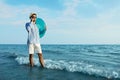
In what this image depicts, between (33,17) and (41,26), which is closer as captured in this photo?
(33,17)

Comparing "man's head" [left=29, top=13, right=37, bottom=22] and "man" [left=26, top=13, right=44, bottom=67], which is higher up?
"man's head" [left=29, top=13, right=37, bottom=22]

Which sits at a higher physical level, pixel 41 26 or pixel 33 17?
pixel 33 17

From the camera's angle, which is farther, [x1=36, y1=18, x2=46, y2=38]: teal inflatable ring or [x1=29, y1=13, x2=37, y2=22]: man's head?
[x1=36, y1=18, x2=46, y2=38]: teal inflatable ring

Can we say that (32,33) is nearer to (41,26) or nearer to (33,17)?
(33,17)

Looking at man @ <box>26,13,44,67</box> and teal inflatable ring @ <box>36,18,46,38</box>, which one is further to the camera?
teal inflatable ring @ <box>36,18,46,38</box>

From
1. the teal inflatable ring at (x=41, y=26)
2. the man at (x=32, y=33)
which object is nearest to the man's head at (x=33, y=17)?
the man at (x=32, y=33)

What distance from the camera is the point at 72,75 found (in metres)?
8.77

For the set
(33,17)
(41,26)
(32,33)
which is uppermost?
(33,17)

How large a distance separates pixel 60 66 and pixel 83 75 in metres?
1.89

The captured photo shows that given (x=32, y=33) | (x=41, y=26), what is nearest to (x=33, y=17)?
(x=32, y=33)

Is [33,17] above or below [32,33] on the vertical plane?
above

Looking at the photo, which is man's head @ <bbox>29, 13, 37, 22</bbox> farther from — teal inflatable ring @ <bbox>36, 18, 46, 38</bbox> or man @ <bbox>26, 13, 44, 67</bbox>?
teal inflatable ring @ <bbox>36, 18, 46, 38</bbox>

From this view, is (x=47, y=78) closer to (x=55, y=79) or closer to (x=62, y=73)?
(x=55, y=79)

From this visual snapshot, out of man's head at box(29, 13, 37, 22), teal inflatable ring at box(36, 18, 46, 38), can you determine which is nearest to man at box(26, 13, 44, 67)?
man's head at box(29, 13, 37, 22)
